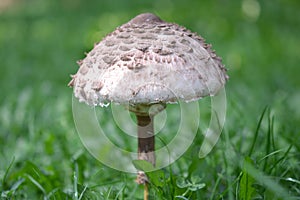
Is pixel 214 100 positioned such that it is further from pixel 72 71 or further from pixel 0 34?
pixel 0 34

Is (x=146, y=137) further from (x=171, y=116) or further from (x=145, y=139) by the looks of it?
(x=171, y=116)

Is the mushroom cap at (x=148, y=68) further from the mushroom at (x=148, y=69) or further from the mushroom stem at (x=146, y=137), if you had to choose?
the mushroom stem at (x=146, y=137)

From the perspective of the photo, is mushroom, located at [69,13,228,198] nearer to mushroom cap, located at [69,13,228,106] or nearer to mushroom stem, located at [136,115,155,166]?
mushroom cap, located at [69,13,228,106]

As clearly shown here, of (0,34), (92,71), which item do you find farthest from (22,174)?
(0,34)

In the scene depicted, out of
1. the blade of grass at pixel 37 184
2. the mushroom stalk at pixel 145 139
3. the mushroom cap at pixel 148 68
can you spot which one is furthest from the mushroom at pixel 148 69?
the blade of grass at pixel 37 184

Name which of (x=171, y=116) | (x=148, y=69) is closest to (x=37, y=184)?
(x=148, y=69)
